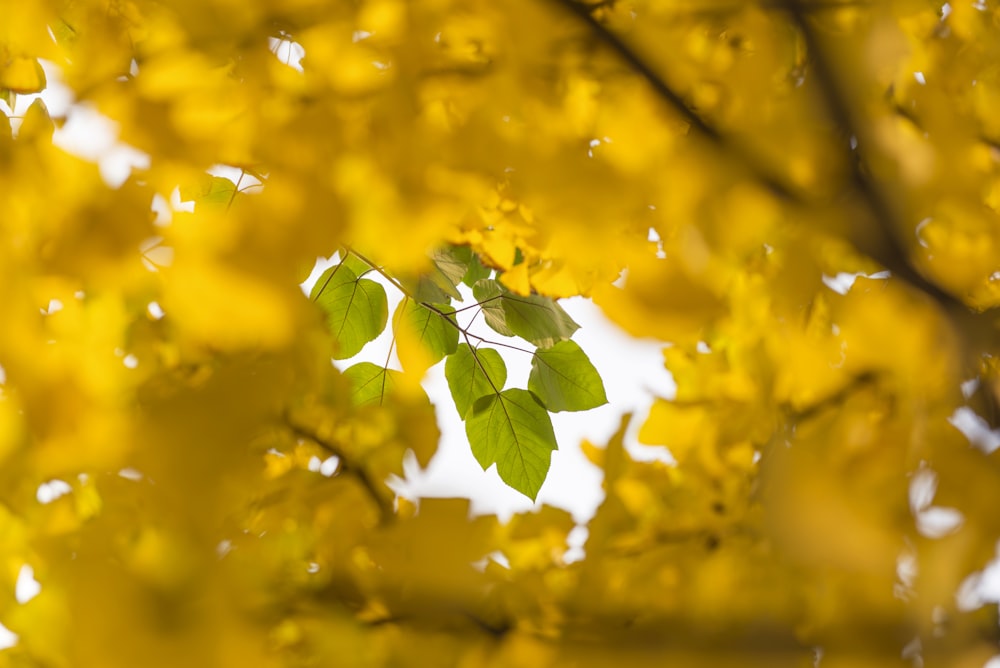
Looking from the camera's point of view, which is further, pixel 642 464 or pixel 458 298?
pixel 458 298

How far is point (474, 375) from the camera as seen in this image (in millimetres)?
833

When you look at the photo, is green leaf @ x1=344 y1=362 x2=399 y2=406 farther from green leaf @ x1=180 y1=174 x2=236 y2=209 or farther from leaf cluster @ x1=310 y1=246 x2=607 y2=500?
green leaf @ x1=180 y1=174 x2=236 y2=209

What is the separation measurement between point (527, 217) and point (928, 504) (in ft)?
1.09

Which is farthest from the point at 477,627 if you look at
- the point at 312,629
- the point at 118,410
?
the point at 118,410

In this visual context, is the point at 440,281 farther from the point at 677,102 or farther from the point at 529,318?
the point at 677,102

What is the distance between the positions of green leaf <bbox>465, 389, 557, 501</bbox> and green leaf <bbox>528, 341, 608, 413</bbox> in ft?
0.09

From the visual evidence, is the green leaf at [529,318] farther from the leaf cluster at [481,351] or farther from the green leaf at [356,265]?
the green leaf at [356,265]

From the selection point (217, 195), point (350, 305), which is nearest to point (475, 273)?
point (350, 305)

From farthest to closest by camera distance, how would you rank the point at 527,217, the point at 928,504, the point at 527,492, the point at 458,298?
1. the point at 458,298
2. the point at 527,492
3. the point at 527,217
4. the point at 928,504

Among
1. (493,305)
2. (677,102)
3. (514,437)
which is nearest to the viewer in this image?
(677,102)

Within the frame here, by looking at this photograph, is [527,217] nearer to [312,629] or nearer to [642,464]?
[642,464]

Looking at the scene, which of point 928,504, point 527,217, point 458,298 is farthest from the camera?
point 458,298

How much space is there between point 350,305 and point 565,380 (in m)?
0.26

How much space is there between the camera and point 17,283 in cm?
36
